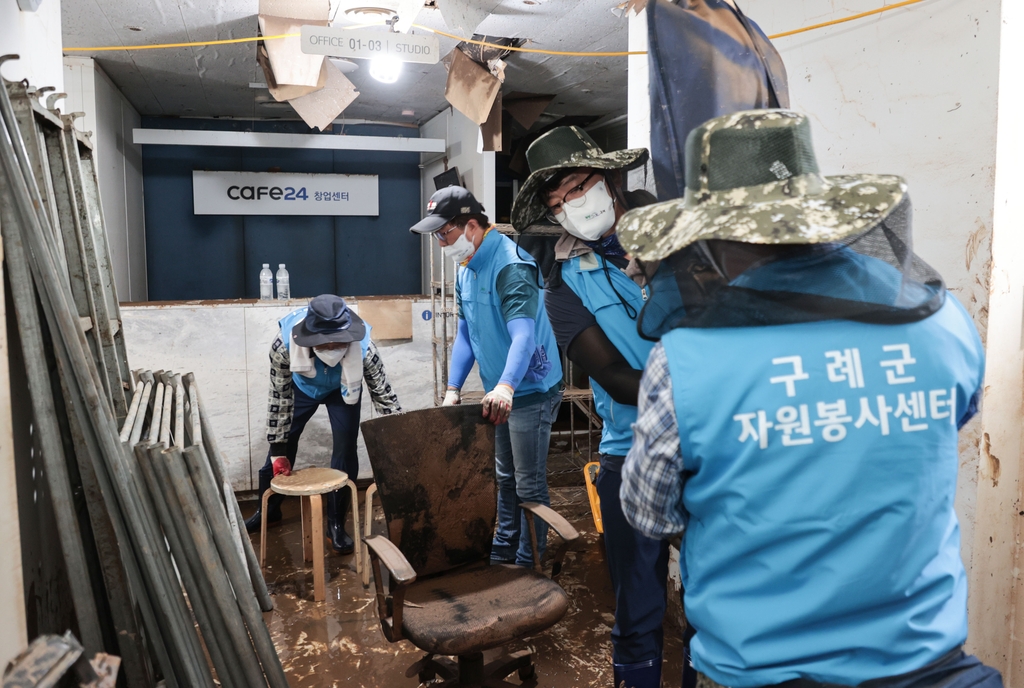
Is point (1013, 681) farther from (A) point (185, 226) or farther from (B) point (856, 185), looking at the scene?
(A) point (185, 226)

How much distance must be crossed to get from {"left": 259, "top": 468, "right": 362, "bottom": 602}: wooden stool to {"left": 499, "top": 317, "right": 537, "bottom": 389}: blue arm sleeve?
1011mm

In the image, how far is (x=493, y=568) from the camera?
2102 mm

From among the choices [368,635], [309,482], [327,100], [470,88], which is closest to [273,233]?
[327,100]

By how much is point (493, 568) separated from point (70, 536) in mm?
1110

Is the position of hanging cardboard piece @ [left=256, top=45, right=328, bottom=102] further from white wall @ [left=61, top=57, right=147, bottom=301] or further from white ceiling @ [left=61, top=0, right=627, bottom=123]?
white wall @ [left=61, top=57, right=147, bottom=301]

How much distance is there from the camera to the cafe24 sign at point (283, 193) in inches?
240

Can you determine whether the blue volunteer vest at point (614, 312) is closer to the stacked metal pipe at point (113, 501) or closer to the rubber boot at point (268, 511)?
the stacked metal pipe at point (113, 501)

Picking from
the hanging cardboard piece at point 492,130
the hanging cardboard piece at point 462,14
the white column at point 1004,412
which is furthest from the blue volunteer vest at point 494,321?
the hanging cardboard piece at point 492,130

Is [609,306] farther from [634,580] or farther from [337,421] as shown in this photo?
[337,421]

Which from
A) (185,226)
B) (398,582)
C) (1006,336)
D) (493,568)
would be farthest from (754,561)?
(185,226)

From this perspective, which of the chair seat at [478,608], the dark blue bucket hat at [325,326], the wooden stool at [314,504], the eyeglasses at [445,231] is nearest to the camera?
the chair seat at [478,608]

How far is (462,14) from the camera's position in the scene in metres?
3.00

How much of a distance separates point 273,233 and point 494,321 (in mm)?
4421

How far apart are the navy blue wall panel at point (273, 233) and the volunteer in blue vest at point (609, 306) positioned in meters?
5.06
